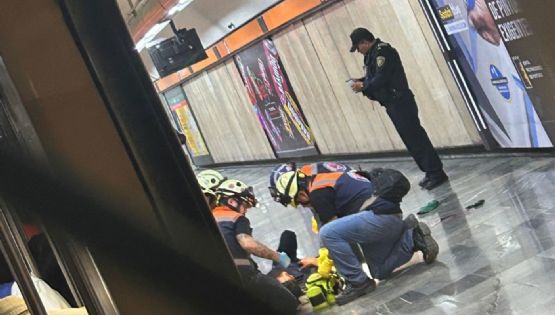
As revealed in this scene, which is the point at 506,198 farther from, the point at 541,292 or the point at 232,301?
the point at 232,301

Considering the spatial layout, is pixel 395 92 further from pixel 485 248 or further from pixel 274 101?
pixel 274 101

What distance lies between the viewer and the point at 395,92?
8.65 meters

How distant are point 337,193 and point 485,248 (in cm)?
130

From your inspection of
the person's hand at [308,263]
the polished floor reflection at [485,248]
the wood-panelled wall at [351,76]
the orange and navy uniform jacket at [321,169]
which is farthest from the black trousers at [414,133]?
the orange and navy uniform jacket at [321,169]

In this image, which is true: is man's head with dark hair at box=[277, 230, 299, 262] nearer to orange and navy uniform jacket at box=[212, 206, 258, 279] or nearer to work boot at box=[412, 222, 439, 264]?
orange and navy uniform jacket at box=[212, 206, 258, 279]

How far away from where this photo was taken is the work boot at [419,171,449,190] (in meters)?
8.75

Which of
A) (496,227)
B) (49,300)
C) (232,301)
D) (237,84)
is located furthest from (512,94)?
(237,84)

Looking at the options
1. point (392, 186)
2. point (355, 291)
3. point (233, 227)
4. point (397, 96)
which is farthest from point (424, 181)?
point (233, 227)

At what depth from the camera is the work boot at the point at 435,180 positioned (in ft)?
28.7

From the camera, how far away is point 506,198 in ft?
23.2

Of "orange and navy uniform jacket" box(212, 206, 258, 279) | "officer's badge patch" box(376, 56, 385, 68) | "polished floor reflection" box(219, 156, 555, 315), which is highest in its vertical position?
"officer's badge patch" box(376, 56, 385, 68)

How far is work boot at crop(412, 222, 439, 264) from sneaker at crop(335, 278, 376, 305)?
0.50m

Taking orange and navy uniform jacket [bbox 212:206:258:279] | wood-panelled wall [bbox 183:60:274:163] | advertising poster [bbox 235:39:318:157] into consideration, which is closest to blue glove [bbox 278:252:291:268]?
orange and navy uniform jacket [bbox 212:206:258:279]

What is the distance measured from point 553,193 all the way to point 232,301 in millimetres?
5206
